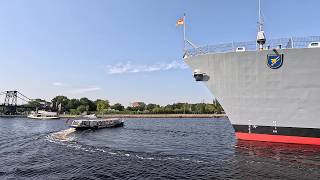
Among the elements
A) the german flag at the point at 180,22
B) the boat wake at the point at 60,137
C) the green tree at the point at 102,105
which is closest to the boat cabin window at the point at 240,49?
the german flag at the point at 180,22

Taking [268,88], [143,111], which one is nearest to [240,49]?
[268,88]

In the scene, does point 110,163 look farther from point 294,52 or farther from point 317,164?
point 294,52

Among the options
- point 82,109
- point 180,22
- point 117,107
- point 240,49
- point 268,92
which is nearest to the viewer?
point 268,92

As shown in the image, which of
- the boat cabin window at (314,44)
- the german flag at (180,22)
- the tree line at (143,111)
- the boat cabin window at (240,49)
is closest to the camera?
the boat cabin window at (314,44)

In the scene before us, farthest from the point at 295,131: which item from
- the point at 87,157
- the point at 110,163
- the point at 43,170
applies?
the point at 43,170

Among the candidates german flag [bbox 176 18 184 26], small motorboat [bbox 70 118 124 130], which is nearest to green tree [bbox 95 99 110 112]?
small motorboat [bbox 70 118 124 130]

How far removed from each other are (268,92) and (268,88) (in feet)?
1.22

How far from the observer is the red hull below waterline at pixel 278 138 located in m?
27.9

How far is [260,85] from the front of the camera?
96.2 feet

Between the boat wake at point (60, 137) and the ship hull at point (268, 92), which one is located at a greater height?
the ship hull at point (268, 92)

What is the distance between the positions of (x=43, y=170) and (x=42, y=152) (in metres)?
8.45

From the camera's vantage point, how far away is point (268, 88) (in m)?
29.0

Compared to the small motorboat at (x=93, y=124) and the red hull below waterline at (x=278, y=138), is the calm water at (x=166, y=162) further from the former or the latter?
the small motorboat at (x=93, y=124)

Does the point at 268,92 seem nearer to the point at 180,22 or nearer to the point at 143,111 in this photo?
the point at 180,22
